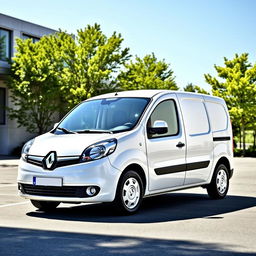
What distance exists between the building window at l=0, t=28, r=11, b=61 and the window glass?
2434 cm

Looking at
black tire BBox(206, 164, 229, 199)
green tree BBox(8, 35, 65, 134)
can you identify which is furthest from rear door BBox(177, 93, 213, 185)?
green tree BBox(8, 35, 65, 134)

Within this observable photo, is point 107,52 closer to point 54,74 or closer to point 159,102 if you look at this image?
point 54,74

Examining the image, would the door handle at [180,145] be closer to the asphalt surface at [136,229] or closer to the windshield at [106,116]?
the windshield at [106,116]

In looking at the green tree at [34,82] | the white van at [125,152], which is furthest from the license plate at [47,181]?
the green tree at [34,82]

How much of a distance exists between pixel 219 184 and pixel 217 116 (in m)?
1.27

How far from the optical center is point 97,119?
931 centimetres

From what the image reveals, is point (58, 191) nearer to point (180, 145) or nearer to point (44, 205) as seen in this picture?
point (44, 205)

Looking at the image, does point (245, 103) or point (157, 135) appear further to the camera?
point (245, 103)

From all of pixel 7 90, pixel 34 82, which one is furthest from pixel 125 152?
pixel 7 90

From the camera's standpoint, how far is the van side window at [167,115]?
930 cm

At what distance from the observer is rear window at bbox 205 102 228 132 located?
1087cm

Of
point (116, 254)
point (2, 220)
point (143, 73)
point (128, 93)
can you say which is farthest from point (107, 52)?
point (116, 254)

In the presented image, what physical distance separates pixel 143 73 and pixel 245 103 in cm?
735

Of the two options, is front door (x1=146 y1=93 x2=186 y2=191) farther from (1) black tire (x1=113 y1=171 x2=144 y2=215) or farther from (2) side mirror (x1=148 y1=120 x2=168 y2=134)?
(1) black tire (x1=113 y1=171 x2=144 y2=215)
